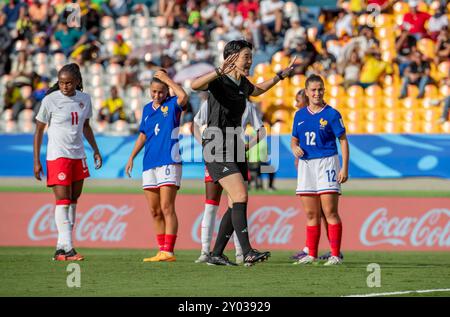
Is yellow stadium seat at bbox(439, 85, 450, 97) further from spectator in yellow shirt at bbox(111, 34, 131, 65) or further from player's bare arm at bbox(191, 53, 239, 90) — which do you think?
player's bare arm at bbox(191, 53, 239, 90)

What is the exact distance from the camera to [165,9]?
96.0ft

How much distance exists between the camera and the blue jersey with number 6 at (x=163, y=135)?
12945 millimetres

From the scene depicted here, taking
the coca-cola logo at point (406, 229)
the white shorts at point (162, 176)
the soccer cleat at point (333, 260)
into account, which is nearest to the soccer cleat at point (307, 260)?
the soccer cleat at point (333, 260)

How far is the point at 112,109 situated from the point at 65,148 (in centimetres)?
1342

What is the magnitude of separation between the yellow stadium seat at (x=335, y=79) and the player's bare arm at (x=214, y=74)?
15.0m

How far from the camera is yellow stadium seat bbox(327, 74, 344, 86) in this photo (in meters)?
26.0

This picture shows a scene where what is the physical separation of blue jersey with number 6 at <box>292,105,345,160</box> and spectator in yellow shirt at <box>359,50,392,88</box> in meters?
13.4

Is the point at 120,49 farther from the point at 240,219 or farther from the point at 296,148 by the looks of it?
the point at 240,219

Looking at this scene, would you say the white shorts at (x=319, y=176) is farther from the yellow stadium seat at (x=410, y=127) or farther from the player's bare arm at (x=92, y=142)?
the yellow stadium seat at (x=410, y=127)

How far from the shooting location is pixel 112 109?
26.1 metres

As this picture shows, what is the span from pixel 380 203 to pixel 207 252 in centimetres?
550

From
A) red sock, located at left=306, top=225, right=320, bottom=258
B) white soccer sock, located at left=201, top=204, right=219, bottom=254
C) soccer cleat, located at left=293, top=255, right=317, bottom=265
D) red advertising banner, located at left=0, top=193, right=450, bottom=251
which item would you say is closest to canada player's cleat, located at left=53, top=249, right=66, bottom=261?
white soccer sock, located at left=201, top=204, right=219, bottom=254

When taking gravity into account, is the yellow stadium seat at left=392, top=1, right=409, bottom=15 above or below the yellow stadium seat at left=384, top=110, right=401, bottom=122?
above

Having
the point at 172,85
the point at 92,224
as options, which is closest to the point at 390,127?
the point at 92,224
